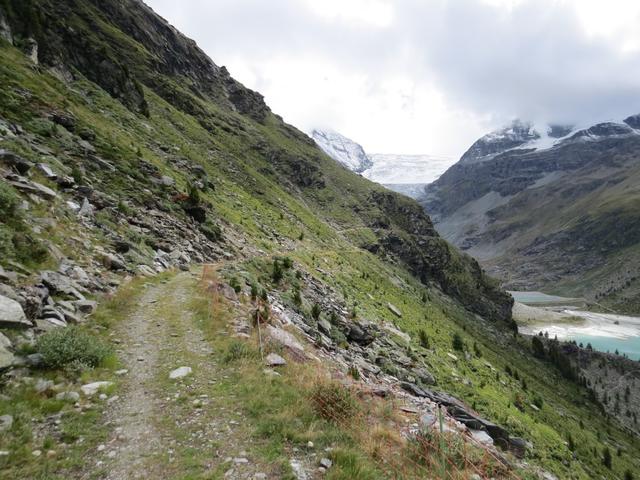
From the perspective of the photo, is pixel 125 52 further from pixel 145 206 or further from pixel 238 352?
pixel 238 352

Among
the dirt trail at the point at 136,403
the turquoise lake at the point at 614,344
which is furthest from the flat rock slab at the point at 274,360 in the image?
the turquoise lake at the point at 614,344

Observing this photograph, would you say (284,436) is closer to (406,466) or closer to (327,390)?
(327,390)

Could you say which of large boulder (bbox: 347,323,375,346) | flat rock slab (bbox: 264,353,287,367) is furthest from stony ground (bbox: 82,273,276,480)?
large boulder (bbox: 347,323,375,346)

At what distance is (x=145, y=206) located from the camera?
28.5 meters

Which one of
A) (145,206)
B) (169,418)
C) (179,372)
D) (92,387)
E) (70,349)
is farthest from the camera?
(145,206)

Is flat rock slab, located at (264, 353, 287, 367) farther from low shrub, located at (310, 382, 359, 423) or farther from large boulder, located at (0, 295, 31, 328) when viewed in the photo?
large boulder, located at (0, 295, 31, 328)

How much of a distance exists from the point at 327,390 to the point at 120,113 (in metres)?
52.0

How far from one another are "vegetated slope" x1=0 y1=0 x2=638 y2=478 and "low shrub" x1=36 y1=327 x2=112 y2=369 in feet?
1.69

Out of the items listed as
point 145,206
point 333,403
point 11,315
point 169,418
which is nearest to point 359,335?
point 333,403

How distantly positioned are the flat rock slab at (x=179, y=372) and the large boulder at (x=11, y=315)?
4.08 m

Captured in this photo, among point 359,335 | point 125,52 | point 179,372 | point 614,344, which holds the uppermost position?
point 125,52

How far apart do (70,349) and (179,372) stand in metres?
3.01

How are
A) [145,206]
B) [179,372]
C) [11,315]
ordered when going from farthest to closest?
1. [145,206]
2. [179,372]
3. [11,315]

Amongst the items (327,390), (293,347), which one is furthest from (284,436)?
(293,347)
